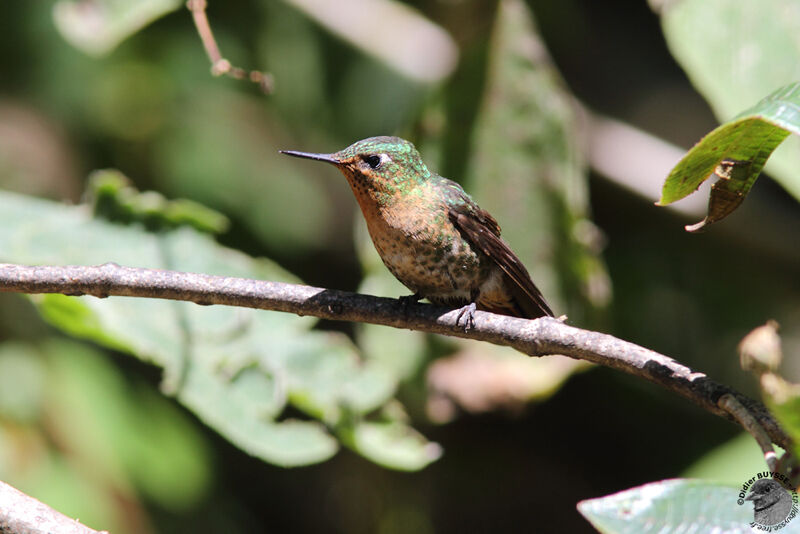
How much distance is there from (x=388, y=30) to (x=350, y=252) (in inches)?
48.5

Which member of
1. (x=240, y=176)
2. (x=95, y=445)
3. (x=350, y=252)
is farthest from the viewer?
(x=350, y=252)

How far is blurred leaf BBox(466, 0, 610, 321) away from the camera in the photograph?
3.49 meters

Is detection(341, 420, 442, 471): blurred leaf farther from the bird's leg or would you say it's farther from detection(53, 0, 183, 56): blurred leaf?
detection(53, 0, 183, 56): blurred leaf

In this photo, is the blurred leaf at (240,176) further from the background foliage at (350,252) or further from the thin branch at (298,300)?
the thin branch at (298,300)

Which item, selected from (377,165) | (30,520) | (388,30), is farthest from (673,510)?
(388,30)

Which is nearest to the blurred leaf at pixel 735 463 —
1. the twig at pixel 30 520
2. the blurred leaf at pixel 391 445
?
the blurred leaf at pixel 391 445

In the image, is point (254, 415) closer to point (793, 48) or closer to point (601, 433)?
point (793, 48)

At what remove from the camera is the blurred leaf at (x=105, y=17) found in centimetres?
303

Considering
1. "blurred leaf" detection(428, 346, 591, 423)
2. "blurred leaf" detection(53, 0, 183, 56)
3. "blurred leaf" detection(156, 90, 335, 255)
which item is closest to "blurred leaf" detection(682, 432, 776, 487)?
"blurred leaf" detection(428, 346, 591, 423)

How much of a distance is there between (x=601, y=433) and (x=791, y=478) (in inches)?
128

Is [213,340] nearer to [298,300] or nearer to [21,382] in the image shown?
Answer: [298,300]

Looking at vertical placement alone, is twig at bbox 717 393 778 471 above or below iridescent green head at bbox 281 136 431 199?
below

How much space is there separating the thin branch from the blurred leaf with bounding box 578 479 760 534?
310 mm

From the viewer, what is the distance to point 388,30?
4305mm
